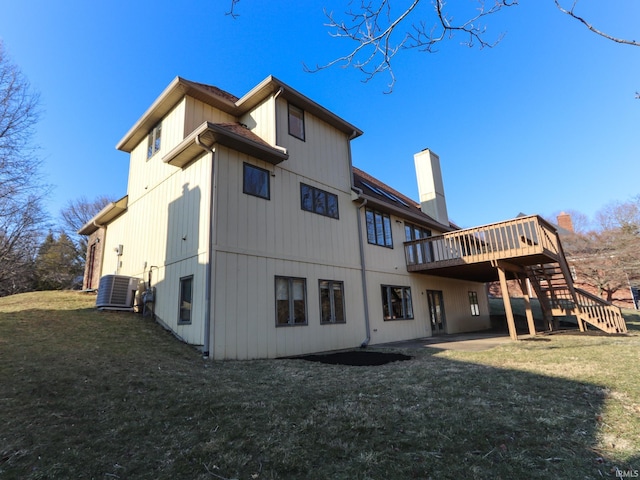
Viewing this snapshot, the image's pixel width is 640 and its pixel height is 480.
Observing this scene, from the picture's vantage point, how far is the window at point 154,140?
10.6 metres

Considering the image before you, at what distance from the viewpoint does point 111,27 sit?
6441 millimetres

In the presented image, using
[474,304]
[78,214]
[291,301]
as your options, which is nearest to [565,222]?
[474,304]

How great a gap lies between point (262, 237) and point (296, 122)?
4025 millimetres

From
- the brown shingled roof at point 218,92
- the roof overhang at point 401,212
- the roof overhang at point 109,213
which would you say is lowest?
the roof overhang at point 401,212

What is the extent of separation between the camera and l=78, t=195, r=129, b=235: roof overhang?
1225cm

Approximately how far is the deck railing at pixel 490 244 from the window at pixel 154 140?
9.65m

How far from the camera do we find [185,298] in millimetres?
8000

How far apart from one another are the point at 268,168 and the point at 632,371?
8357 mm

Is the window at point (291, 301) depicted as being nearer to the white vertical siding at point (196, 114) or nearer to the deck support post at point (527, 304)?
the white vertical siding at point (196, 114)

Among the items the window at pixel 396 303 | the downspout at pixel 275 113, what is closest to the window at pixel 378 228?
the window at pixel 396 303

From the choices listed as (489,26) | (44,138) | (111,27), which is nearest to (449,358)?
(489,26)

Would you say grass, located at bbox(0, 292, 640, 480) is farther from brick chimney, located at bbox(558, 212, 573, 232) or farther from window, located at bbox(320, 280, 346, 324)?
brick chimney, located at bbox(558, 212, 573, 232)

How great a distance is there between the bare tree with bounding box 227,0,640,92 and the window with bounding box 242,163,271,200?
5.04 metres

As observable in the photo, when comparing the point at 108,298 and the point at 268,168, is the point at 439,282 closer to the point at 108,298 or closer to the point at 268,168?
the point at 268,168
